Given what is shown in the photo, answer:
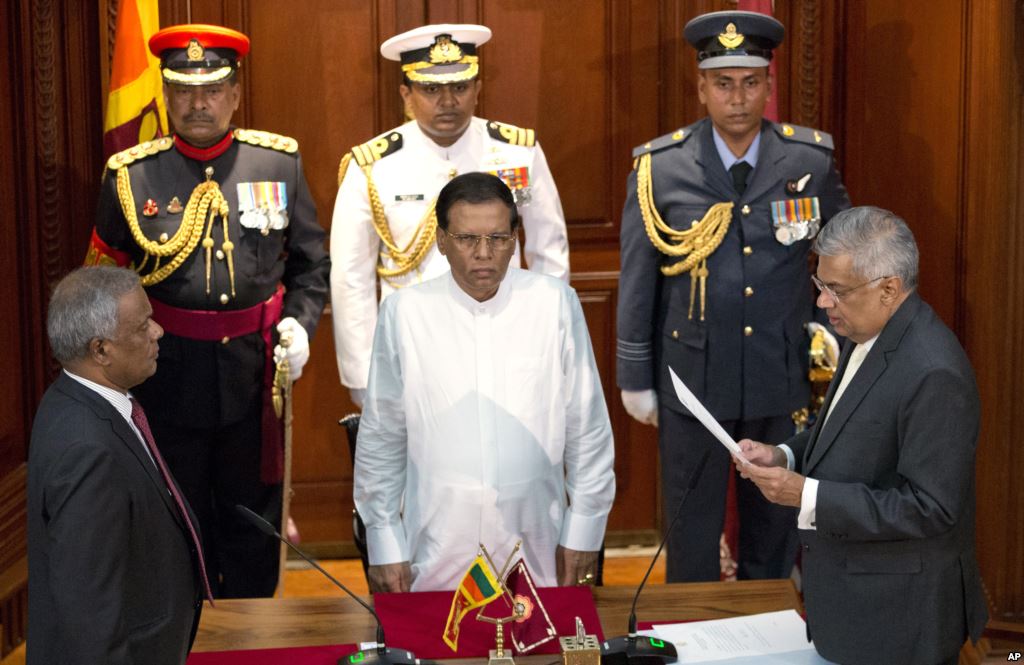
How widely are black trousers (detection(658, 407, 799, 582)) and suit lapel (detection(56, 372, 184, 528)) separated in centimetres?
172

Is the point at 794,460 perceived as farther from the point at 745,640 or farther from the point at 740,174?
the point at 740,174

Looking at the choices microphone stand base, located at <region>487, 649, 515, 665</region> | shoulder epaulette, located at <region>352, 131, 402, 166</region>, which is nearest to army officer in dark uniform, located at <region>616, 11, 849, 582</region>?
shoulder epaulette, located at <region>352, 131, 402, 166</region>

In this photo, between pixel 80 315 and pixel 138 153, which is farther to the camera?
pixel 138 153

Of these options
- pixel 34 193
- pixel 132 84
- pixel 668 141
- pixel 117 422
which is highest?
pixel 132 84

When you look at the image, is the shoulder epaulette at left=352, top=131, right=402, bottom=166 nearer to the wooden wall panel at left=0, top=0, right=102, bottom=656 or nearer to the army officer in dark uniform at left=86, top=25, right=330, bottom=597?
the army officer in dark uniform at left=86, top=25, right=330, bottom=597

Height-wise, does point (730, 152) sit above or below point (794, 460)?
above

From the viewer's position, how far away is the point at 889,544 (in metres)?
2.52

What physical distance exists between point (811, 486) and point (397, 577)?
1.01 meters

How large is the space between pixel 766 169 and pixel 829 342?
52 centimetres

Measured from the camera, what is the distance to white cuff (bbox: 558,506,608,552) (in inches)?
122

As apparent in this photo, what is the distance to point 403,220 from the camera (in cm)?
401

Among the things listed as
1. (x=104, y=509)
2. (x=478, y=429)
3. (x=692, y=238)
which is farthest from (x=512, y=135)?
(x=104, y=509)

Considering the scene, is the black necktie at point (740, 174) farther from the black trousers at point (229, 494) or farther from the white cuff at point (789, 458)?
the black trousers at point (229, 494)

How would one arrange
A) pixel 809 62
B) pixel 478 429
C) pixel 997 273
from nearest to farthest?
pixel 478 429, pixel 997 273, pixel 809 62
